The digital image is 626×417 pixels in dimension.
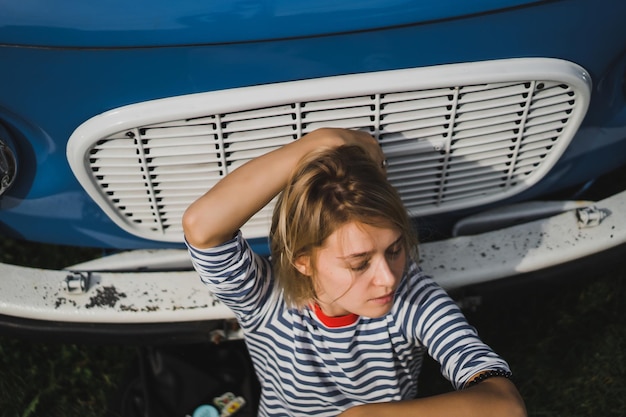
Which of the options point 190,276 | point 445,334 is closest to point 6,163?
point 190,276

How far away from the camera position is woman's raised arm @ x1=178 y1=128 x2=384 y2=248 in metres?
1.88

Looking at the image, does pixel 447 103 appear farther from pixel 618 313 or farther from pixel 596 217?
pixel 618 313

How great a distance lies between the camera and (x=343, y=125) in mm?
2000

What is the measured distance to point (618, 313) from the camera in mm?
2895

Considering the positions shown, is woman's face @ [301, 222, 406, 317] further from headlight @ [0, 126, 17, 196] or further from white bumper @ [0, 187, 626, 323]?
headlight @ [0, 126, 17, 196]

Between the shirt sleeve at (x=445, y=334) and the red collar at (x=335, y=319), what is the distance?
0.14 meters

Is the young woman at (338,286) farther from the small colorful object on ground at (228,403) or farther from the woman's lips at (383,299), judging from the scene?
the small colorful object on ground at (228,403)

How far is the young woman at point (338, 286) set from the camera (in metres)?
1.80

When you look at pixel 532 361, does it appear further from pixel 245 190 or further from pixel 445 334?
pixel 245 190

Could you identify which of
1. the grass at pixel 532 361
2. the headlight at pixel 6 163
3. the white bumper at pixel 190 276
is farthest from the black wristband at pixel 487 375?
the headlight at pixel 6 163

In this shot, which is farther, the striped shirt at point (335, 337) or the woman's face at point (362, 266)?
the striped shirt at point (335, 337)

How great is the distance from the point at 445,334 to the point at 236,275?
51 centimetres

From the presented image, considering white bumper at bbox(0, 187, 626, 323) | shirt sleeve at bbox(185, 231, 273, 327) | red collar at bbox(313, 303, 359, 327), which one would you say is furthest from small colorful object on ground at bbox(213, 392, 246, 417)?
red collar at bbox(313, 303, 359, 327)

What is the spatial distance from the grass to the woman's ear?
992mm
